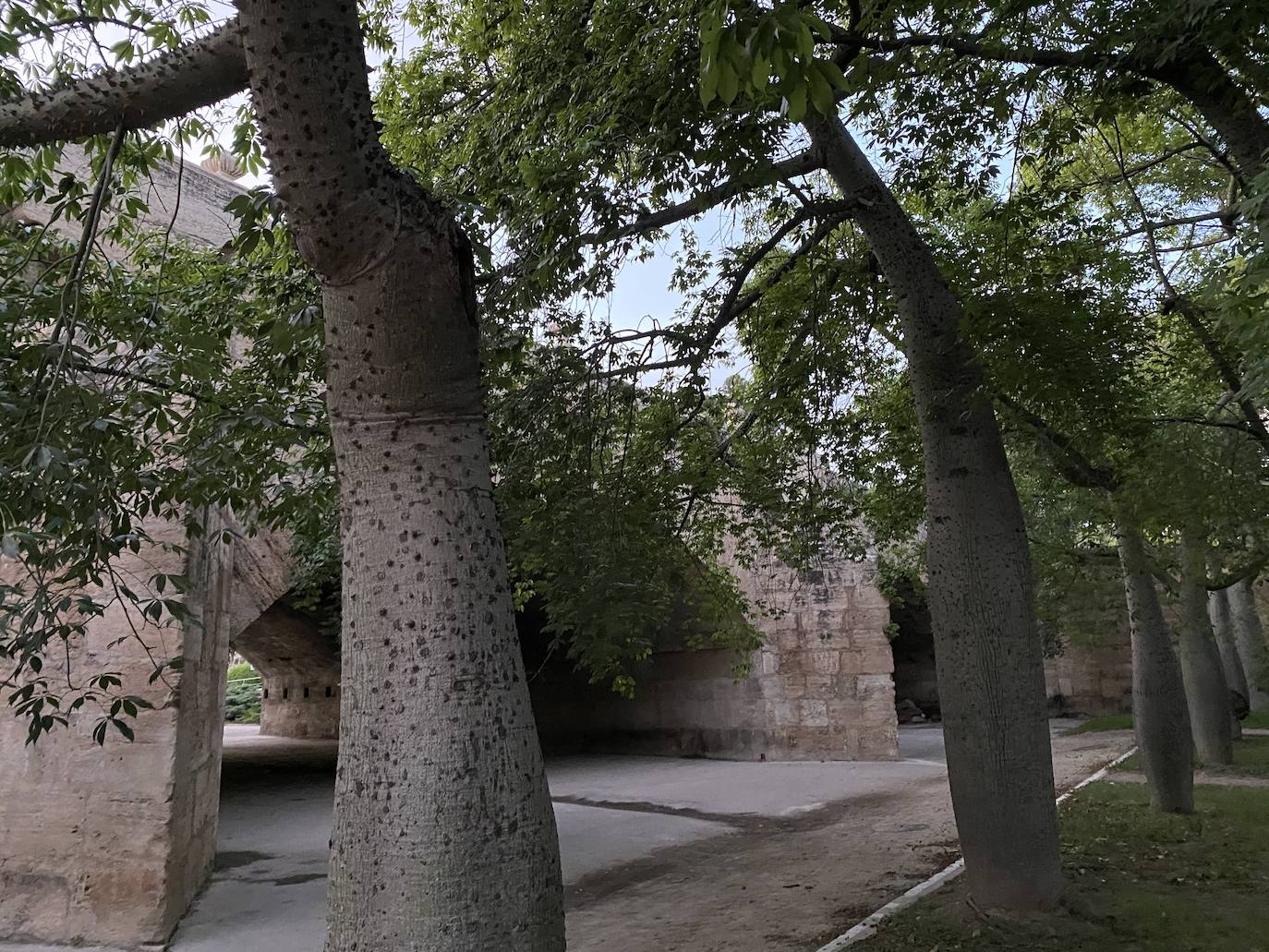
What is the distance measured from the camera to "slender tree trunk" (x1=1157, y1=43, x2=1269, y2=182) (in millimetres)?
3955

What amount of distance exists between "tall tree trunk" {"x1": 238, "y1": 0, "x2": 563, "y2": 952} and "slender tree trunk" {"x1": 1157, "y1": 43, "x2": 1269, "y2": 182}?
323cm

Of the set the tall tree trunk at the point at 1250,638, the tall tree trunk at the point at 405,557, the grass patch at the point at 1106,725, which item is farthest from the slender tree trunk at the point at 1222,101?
the grass patch at the point at 1106,725

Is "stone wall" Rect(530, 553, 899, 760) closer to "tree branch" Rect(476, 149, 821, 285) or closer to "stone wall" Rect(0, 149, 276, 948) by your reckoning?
"stone wall" Rect(0, 149, 276, 948)

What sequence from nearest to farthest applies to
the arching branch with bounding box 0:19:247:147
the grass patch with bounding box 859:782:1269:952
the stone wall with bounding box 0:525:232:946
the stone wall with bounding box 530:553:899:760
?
the arching branch with bounding box 0:19:247:147 < the grass patch with bounding box 859:782:1269:952 < the stone wall with bounding box 0:525:232:946 < the stone wall with bounding box 530:553:899:760

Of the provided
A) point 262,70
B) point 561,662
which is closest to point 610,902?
point 262,70

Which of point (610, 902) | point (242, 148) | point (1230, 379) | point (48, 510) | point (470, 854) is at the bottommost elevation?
point (610, 902)

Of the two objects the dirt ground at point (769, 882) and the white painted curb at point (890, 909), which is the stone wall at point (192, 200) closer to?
the dirt ground at point (769, 882)

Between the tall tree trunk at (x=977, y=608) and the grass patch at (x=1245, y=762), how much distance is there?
21.3 ft

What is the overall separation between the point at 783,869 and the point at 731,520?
2825 millimetres

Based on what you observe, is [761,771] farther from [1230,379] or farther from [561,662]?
[1230,379]

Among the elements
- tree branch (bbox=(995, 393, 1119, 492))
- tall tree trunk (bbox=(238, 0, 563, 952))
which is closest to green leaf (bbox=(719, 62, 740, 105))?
tall tree trunk (bbox=(238, 0, 563, 952))

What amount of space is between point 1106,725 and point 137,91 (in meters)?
17.6

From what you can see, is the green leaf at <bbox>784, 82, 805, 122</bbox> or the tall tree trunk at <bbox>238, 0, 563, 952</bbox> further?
the tall tree trunk at <bbox>238, 0, 563, 952</bbox>

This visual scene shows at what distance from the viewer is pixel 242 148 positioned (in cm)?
508
